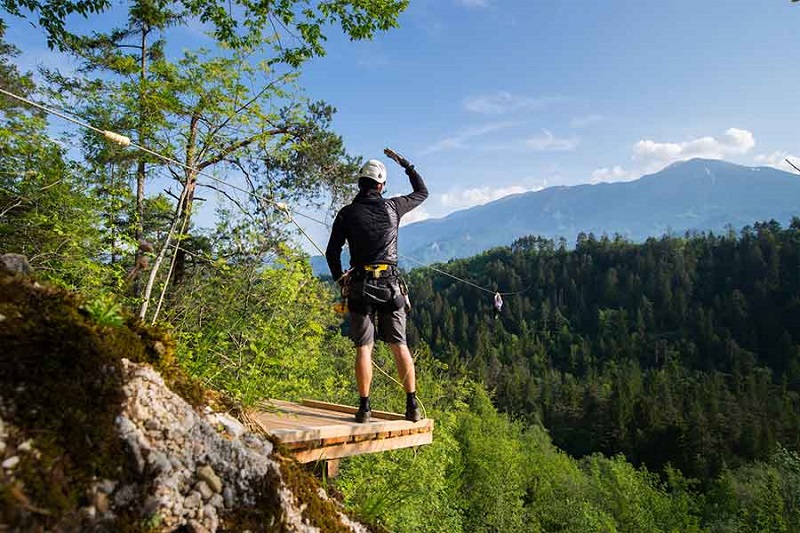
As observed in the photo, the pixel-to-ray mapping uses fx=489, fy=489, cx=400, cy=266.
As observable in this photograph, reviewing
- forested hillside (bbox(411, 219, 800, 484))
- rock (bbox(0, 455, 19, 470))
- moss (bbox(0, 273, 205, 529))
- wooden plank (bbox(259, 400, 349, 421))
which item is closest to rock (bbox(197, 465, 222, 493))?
moss (bbox(0, 273, 205, 529))

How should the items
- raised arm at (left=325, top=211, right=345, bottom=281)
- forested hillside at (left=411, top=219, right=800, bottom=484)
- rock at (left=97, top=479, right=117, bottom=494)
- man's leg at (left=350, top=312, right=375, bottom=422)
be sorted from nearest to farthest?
rock at (left=97, top=479, right=117, bottom=494) → man's leg at (left=350, top=312, right=375, bottom=422) → raised arm at (left=325, top=211, right=345, bottom=281) → forested hillside at (left=411, top=219, right=800, bottom=484)

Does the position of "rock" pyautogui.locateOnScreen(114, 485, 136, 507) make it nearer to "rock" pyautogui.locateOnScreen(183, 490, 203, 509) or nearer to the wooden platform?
"rock" pyautogui.locateOnScreen(183, 490, 203, 509)

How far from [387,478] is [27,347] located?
18762mm

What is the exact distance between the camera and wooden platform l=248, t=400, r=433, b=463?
12.2 ft

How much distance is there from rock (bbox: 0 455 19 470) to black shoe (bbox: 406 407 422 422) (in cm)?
367

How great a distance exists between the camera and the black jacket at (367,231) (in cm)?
501

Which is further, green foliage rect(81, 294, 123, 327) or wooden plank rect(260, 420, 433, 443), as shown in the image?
wooden plank rect(260, 420, 433, 443)

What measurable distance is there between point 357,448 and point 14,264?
2.84m

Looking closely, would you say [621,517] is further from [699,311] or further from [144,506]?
[699,311]

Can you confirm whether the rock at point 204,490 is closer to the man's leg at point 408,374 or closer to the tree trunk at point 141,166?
the man's leg at point 408,374

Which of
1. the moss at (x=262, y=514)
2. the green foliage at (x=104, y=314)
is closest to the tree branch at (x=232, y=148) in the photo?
the green foliage at (x=104, y=314)

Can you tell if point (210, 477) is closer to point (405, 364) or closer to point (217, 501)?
point (217, 501)

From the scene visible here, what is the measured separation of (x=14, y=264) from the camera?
9.30 ft

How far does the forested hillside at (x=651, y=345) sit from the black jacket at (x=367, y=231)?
86.0m
